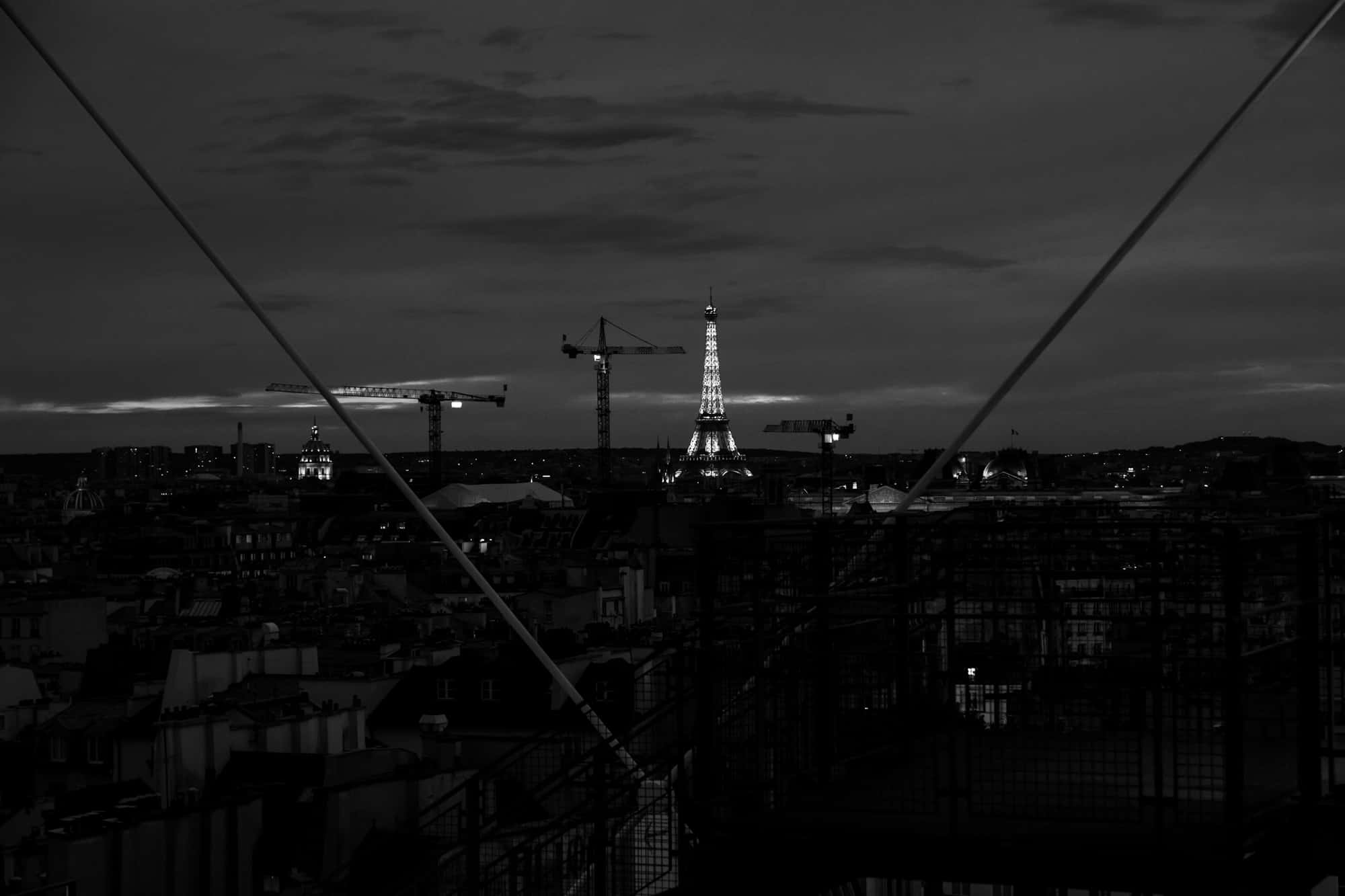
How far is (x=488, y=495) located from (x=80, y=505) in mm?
28310

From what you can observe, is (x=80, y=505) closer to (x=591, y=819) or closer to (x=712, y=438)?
(x=712, y=438)

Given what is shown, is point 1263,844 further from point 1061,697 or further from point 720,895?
point 720,895

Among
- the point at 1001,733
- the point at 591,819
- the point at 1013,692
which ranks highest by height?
the point at 1013,692

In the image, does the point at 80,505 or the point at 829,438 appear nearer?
the point at 829,438

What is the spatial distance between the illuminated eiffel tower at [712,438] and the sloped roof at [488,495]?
11.3 meters

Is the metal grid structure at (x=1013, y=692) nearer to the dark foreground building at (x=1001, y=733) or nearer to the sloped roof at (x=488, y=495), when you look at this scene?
the dark foreground building at (x=1001, y=733)

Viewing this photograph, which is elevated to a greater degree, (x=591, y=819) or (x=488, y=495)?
(x=488, y=495)

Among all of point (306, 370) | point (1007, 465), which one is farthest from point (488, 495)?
point (306, 370)

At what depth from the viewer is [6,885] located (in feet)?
43.7

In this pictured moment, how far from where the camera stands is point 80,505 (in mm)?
124438

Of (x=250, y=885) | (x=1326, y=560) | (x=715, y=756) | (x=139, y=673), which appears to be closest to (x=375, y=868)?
(x=250, y=885)

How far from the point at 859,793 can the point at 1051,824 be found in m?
0.67

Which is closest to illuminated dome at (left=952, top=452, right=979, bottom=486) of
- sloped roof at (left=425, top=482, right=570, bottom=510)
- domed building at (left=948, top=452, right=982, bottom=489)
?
domed building at (left=948, top=452, right=982, bottom=489)

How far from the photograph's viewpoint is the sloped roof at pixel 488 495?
116 m
